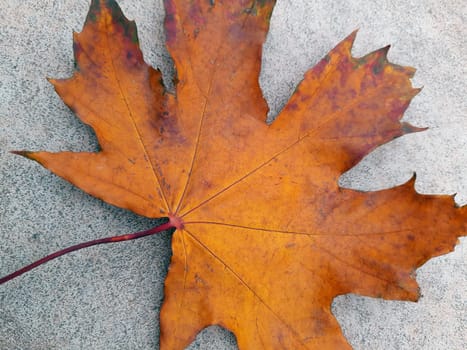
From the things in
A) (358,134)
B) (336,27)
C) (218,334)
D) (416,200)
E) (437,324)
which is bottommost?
(437,324)

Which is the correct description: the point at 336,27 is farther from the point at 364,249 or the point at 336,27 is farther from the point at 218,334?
the point at 218,334

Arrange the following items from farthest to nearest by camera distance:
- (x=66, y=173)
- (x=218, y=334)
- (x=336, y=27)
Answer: (x=336, y=27) < (x=218, y=334) < (x=66, y=173)

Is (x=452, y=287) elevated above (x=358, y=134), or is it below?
below

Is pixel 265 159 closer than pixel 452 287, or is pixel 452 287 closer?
pixel 265 159

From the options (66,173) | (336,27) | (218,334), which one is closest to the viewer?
(66,173)

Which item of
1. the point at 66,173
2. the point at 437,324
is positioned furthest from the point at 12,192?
the point at 437,324

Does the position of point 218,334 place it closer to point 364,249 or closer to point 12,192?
point 364,249
